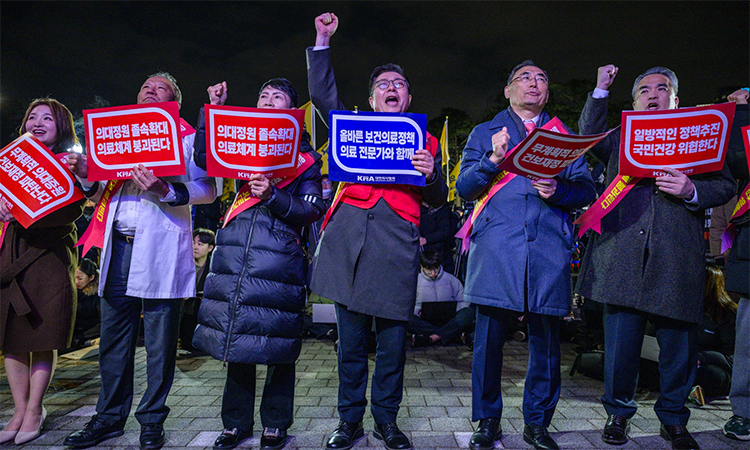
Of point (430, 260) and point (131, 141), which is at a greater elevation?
point (131, 141)

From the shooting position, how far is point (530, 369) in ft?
10.3

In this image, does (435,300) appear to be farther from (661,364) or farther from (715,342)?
(661,364)

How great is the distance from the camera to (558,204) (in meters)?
3.06

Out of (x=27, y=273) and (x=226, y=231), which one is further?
(x=27, y=273)

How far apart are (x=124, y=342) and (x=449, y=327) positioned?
438 centimetres

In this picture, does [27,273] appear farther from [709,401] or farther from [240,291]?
[709,401]

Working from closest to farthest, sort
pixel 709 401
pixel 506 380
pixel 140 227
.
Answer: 1. pixel 140 227
2. pixel 709 401
3. pixel 506 380

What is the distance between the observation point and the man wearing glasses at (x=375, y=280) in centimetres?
305

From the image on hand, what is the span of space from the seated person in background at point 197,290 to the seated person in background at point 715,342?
4.90 meters

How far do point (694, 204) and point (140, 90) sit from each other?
3815mm

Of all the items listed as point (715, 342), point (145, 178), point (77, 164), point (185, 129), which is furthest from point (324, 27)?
point (715, 342)

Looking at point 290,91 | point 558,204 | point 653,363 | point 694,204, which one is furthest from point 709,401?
point 290,91

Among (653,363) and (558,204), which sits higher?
(558,204)

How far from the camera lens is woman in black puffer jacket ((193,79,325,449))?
293cm
